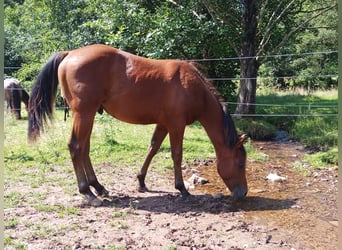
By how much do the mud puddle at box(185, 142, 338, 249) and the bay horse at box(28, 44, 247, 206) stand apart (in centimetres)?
43

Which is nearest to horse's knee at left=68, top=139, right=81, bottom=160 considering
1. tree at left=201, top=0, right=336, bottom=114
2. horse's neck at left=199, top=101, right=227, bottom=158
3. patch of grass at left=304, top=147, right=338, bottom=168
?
horse's neck at left=199, top=101, right=227, bottom=158

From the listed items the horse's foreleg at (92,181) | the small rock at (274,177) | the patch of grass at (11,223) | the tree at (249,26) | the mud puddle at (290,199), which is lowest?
the mud puddle at (290,199)

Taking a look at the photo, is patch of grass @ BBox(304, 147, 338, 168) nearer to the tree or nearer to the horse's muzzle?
the horse's muzzle

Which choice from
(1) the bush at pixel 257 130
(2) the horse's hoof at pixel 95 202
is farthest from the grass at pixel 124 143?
(2) the horse's hoof at pixel 95 202

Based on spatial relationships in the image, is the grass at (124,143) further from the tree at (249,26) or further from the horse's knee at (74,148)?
the tree at (249,26)

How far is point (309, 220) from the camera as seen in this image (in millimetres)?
3936

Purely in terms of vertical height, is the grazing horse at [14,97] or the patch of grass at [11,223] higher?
the grazing horse at [14,97]

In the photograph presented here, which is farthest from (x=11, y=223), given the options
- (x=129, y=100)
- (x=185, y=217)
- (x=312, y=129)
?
(x=312, y=129)

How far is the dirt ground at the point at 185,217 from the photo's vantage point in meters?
3.29

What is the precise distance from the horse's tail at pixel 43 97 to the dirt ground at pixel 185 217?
0.82m

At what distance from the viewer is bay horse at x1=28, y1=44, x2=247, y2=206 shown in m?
4.20

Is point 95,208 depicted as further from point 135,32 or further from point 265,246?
point 135,32

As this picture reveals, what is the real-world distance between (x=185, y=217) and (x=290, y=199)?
1484 millimetres

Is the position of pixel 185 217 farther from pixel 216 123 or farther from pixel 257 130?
pixel 257 130
